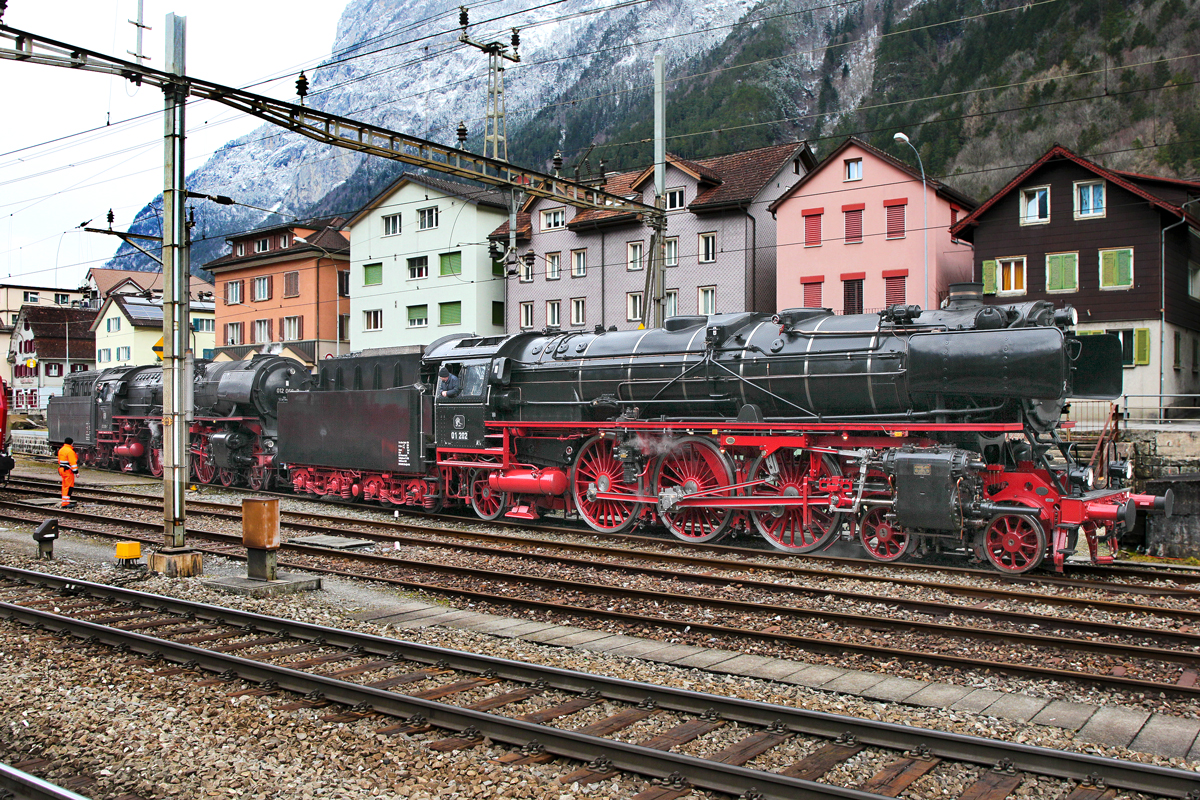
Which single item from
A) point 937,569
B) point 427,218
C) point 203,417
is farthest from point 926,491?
point 427,218

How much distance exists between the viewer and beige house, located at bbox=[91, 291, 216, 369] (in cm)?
5856

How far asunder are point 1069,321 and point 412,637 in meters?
8.92

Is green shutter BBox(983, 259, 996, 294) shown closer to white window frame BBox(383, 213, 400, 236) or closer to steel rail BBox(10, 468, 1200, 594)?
steel rail BBox(10, 468, 1200, 594)

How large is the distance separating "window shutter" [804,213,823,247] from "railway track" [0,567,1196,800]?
94.0ft

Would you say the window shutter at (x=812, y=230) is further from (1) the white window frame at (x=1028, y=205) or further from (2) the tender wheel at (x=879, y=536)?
(2) the tender wheel at (x=879, y=536)

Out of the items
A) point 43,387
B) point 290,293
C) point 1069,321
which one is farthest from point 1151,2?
point 43,387

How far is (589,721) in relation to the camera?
616cm

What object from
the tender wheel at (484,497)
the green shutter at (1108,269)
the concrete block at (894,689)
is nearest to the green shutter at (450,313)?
the tender wheel at (484,497)

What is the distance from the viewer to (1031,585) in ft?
34.1

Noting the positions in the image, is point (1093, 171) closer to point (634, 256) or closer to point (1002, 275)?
point (1002, 275)

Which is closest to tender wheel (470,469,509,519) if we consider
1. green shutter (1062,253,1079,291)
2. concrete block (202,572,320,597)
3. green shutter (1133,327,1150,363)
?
concrete block (202,572,320,597)

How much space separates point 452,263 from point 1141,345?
28.6 metres

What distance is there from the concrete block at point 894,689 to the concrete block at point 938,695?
5 centimetres

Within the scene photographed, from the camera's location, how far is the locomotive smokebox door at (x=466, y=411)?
53.8 ft
